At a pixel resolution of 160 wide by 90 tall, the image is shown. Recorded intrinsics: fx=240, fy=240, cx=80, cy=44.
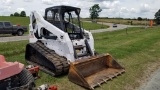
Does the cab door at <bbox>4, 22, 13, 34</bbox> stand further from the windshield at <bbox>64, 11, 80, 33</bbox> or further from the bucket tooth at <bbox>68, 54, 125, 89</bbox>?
the bucket tooth at <bbox>68, 54, 125, 89</bbox>

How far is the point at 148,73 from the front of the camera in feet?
33.3

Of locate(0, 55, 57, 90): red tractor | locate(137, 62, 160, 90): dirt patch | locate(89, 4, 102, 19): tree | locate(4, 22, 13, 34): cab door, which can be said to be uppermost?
locate(89, 4, 102, 19): tree

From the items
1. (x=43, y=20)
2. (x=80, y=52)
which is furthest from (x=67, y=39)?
(x=43, y=20)

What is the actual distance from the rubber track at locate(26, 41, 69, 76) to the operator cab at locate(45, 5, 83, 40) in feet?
3.45

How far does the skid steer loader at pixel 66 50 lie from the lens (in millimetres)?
8189

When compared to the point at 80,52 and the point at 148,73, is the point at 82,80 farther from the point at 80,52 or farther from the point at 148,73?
the point at 148,73

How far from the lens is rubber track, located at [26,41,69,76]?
819 centimetres

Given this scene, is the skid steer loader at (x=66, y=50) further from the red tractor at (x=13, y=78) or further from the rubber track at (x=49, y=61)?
the red tractor at (x=13, y=78)

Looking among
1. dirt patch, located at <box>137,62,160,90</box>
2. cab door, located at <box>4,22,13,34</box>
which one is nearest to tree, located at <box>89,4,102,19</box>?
cab door, located at <box>4,22,13,34</box>

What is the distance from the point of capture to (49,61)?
333 inches

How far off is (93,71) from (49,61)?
1678mm

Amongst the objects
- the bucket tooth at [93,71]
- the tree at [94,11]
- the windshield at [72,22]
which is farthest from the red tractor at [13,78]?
the tree at [94,11]

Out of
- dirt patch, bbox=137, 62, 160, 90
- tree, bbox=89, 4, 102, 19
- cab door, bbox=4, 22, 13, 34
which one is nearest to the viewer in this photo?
dirt patch, bbox=137, 62, 160, 90

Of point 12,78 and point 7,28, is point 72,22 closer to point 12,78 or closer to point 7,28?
point 12,78
